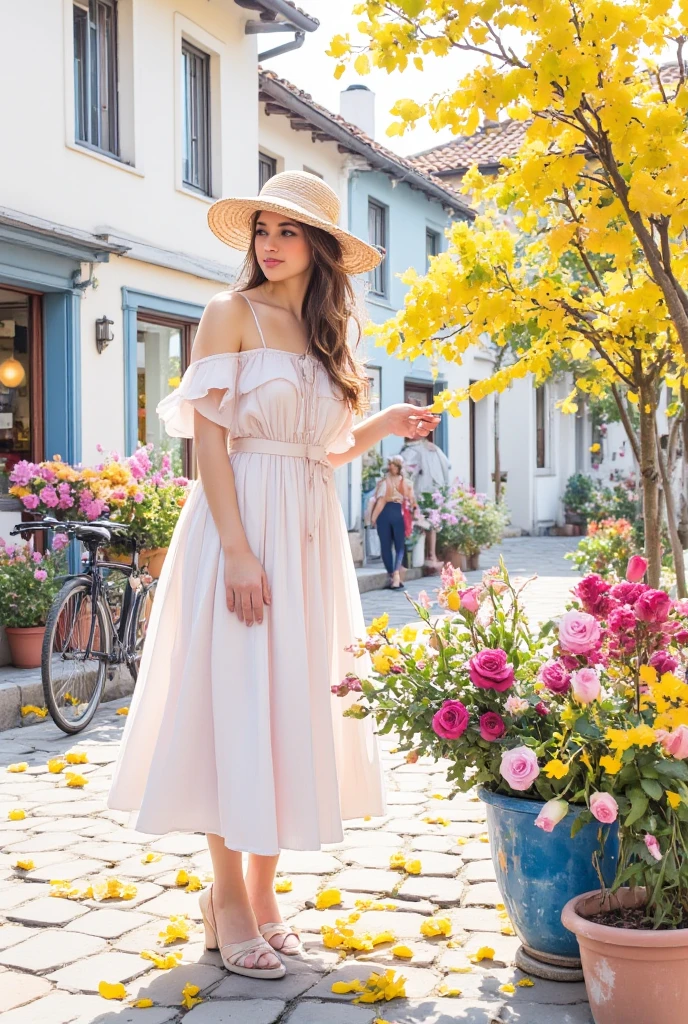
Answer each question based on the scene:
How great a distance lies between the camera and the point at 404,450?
57.3ft

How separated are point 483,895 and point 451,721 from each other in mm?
1198

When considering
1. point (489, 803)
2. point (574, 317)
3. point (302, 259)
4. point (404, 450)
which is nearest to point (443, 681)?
point (489, 803)

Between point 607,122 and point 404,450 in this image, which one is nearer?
point 607,122

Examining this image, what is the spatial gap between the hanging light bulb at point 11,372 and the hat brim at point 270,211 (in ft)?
19.3

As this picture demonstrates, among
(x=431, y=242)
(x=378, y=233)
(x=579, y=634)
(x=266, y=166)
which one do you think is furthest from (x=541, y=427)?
(x=579, y=634)

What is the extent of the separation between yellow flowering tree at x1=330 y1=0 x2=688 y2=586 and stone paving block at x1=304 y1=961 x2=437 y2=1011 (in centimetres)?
202

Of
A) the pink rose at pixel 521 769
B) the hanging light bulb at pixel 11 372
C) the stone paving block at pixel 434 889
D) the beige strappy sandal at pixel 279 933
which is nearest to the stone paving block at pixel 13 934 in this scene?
the beige strappy sandal at pixel 279 933

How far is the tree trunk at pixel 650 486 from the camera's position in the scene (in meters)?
5.59

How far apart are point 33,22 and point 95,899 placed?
23.2 feet

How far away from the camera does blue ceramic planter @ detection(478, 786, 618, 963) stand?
3.05 metres

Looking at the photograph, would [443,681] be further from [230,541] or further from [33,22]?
[33,22]

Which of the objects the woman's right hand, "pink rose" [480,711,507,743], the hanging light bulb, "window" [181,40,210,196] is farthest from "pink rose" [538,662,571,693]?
"window" [181,40,210,196]

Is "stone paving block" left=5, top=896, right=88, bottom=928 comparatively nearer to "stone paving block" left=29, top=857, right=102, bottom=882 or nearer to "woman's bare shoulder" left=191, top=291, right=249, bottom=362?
"stone paving block" left=29, top=857, right=102, bottom=882

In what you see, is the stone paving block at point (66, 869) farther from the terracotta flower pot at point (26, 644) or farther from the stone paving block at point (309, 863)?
the terracotta flower pot at point (26, 644)
